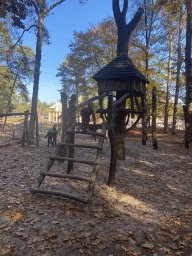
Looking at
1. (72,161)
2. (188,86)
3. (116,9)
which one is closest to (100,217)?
(72,161)

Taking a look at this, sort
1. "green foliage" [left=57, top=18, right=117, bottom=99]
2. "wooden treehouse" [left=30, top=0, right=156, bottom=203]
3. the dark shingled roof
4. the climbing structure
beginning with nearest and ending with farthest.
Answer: the climbing structure → "wooden treehouse" [left=30, top=0, right=156, bottom=203] → the dark shingled roof → "green foliage" [left=57, top=18, right=117, bottom=99]

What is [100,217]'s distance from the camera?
4.34m

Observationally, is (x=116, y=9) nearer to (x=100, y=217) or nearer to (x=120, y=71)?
(x=120, y=71)

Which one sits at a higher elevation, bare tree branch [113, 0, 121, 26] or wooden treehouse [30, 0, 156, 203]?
bare tree branch [113, 0, 121, 26]

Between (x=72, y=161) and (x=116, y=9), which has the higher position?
(x=116, y=9)

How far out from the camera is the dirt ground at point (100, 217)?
3.35m

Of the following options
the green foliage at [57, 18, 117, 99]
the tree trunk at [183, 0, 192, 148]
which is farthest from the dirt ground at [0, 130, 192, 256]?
the green foliage at [57, 18, 117, 99]

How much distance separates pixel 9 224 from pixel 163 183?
17.9 feet

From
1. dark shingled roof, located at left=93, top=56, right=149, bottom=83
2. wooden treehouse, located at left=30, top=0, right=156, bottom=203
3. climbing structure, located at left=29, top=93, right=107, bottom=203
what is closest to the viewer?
climbing structure, located at left=29, top=93, right=107, bottom=203

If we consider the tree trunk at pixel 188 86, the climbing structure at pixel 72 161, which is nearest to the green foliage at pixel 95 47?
the tree trunk at pixel 188 86

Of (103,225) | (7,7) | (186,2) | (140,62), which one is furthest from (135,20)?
(103,225)

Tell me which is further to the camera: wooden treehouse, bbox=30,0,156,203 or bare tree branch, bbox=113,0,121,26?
bare tree branch, bbox=113,0,121,26

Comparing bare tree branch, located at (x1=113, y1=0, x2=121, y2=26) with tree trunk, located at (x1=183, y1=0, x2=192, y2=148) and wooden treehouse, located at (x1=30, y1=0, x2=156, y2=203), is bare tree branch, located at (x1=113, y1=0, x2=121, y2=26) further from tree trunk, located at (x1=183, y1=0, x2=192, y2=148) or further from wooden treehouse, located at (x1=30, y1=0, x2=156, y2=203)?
tree trunk, located at (x1=183, y1=0, x2=192, y2=148)

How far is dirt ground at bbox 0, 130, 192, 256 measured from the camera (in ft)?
11.0
